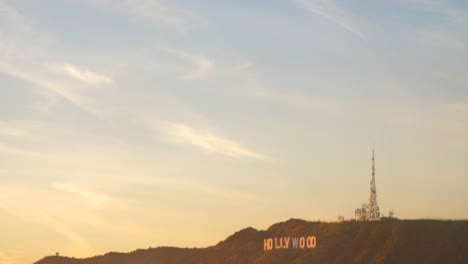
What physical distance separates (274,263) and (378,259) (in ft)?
64.5

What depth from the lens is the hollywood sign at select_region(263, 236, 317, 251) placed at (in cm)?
17420

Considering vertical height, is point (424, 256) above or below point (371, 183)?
below

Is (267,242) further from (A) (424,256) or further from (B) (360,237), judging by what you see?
(A) (424,256)

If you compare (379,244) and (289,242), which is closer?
(379,244)

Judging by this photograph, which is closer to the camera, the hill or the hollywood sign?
the hill

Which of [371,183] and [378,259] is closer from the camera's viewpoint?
[378,259]

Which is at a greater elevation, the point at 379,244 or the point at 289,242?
the point at 289,242

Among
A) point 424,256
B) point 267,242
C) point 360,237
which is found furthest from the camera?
point 267,242

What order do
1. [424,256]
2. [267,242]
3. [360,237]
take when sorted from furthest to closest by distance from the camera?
[267,242], [360,237], [424,256]

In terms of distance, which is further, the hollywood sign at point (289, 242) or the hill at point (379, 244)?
the hollywood sign at point (289, 242)

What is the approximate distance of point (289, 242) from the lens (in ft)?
592

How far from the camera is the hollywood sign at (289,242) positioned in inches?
6858

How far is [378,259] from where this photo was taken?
160 meters

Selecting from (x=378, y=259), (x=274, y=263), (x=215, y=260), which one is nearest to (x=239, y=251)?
(x=215, y=260)
